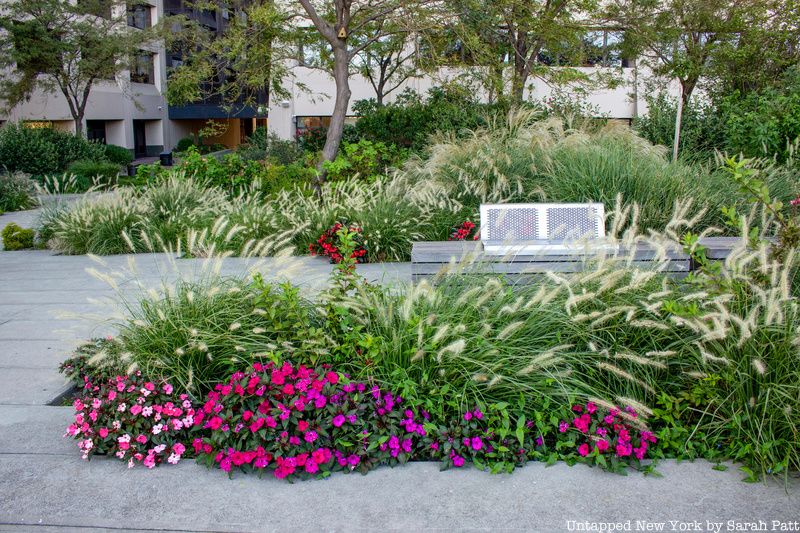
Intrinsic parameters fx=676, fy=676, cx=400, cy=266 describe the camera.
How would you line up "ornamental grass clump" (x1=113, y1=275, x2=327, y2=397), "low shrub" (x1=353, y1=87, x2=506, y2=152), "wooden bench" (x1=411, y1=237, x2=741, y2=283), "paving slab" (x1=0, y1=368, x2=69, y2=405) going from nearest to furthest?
1. "ornamental grass clump" (x1=113, y1=275, x2=327, y2=397)
2. "paving slab" (x1=0, y1=368, x2=69, y2=405)
3. "wooden bench" (x1=411, y1=237, x2=741, y2=283)
4. "low shrub" (x1=353, y1=87, x2=506, y2=152)

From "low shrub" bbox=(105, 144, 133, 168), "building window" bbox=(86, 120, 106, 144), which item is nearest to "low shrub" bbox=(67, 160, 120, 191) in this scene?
"low shrub" bbox=(105, 144, 133, 168)

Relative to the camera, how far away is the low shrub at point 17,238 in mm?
10289

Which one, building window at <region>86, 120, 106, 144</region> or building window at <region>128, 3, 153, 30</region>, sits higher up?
building window at <region>128, 3, 153, 30</region>

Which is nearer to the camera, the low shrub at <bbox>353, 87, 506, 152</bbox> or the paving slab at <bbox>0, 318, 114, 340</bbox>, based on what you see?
the paving slab at <bbox>0, 318, 114, 340</bbox>

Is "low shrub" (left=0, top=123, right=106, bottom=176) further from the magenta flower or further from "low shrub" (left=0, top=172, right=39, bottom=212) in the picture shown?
the magenta flower

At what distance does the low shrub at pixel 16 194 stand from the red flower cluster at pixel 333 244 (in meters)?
10.4

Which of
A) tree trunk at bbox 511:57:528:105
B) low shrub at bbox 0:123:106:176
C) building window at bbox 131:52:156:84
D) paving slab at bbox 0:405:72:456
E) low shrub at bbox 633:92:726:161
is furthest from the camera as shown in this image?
building window at bbox 131:52:156:84

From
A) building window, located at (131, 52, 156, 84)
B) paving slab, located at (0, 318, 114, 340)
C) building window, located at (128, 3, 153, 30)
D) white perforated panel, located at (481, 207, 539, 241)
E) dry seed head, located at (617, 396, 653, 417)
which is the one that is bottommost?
paving slab, located at (0, 318, 114, 340)

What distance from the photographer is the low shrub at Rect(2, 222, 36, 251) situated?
10.3 metres

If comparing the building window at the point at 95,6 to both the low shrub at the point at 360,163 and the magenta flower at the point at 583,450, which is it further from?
the magenta flower at the point at 583,450

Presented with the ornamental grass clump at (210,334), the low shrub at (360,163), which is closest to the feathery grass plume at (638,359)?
the ornamental grass clump at (210,334)

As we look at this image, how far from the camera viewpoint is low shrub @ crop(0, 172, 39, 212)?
15.9m

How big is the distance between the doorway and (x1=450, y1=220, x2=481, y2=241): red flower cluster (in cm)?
3647

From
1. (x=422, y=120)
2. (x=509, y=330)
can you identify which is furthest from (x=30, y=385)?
(x=422, y=120)
